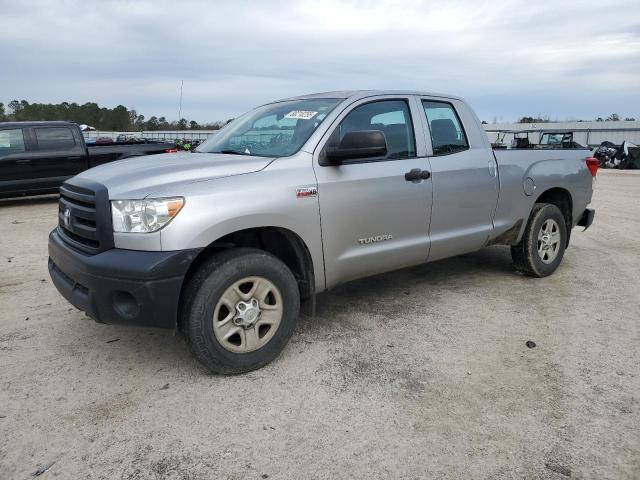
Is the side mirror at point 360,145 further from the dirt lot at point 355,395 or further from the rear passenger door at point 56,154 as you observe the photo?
the rear passenger door at point 56,154

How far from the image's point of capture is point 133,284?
9.73 feet

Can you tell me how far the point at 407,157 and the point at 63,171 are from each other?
9.16 m

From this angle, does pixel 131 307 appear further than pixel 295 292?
No

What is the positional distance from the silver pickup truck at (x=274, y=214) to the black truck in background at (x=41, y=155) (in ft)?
25.6

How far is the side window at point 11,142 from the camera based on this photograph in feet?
34.3

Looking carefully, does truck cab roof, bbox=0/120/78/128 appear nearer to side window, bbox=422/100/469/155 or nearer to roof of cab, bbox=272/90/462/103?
roof of cab, bbox=272/90/462/103

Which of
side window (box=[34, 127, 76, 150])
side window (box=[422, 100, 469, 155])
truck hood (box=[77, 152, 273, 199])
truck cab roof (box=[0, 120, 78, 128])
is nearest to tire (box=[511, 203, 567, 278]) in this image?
side window (box=[422, 100, 469, 155])

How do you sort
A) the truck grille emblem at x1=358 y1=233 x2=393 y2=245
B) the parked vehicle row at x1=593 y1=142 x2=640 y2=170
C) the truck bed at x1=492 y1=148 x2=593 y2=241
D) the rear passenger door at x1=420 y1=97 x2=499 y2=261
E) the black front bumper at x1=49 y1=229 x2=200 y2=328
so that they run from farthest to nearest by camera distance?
the parked vehicle row at x1=593 y1=142 x2=640 y2=170 < the truck bed at x1=492 y1=148 x2=593 y2=241 < the rear passenger door at x1=420 y1=97 x2=499 y2=261 < the truck grille emblem at x1=358 y1=233 x2=393 y2=245 < the black front bumper at x1=49 y1=229 x2=200 y2=328

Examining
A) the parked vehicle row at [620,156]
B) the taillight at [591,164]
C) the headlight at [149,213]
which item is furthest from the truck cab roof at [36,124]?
the parked vehicle row at [620,156]

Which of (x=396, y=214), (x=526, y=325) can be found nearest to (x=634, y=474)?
(x=526, y=325)

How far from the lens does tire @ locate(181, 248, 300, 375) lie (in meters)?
3.13

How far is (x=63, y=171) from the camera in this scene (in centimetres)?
1101

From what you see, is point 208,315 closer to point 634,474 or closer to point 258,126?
point 258,126

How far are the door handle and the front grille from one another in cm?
220
